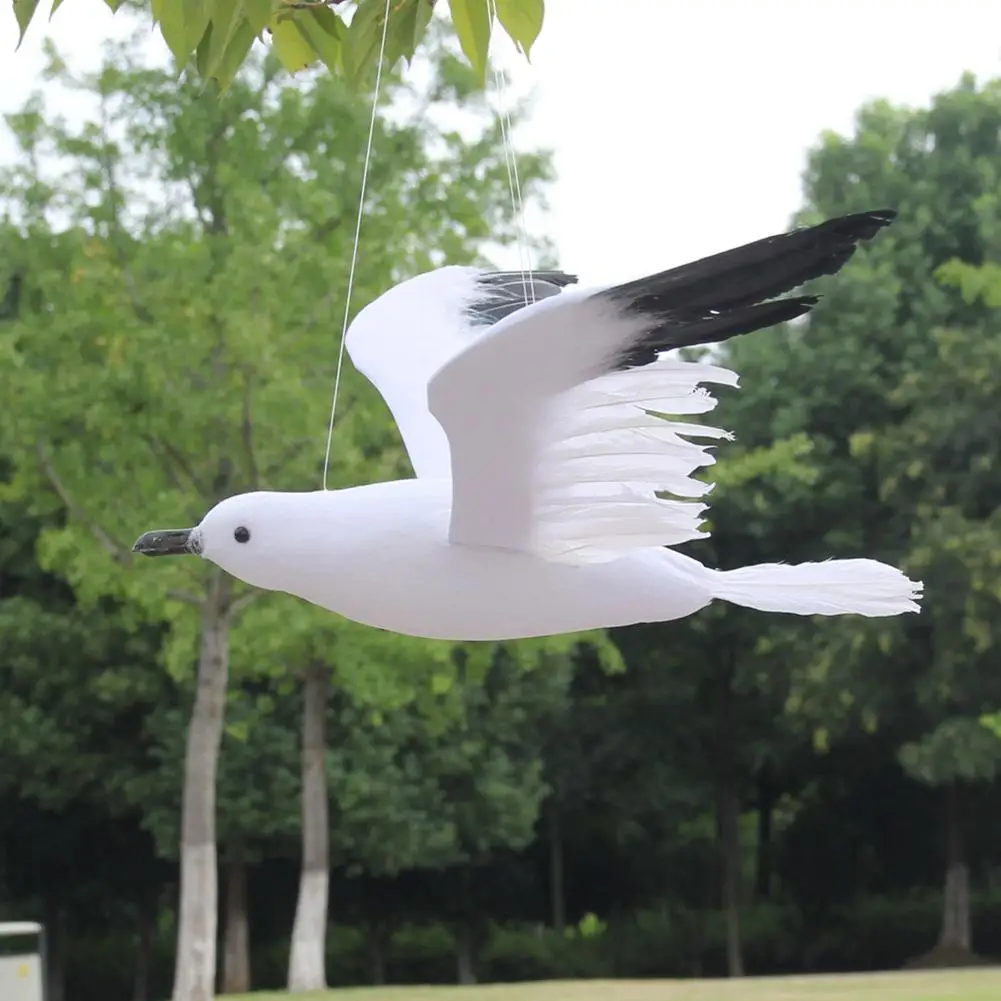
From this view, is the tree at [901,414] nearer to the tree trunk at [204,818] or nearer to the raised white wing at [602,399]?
the tree trunk at [204,818]

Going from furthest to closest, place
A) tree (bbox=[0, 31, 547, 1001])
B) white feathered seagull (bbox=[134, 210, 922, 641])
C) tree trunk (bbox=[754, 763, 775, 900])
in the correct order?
tree trunk (bbox=[754, 763, 775, 900]), tree (bbox=[0, 31, 547, 1001]), white feathered seagull (bbox=[134, 210, 922, 641])

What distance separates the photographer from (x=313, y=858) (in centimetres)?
980

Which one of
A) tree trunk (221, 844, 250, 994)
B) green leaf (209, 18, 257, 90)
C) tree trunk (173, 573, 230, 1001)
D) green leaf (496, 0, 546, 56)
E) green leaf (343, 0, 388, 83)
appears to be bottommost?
tree trunk (221, 844, 250, 994)

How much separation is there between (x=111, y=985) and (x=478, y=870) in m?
3.75

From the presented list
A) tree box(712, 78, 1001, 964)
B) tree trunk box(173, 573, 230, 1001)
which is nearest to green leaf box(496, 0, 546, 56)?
tree trunk box(173, 573, 230, 1001)

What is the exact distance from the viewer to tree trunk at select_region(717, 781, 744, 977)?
14.9m

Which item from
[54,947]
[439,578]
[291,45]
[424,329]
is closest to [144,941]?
[54,947]

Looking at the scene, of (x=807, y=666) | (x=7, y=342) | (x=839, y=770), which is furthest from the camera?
(x=839, y=770)

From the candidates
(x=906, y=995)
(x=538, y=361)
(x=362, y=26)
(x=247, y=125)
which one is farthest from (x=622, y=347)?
(x=906, y=995)

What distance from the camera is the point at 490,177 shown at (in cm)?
780

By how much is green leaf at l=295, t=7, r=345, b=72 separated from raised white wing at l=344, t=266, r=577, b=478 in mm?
316

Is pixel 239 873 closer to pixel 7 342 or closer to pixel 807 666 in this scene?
pixel 807 666

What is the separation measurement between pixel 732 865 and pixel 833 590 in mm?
13966

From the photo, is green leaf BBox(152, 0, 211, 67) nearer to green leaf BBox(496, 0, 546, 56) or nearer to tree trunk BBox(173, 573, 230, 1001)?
green leaf BBox(496, 0, 546, 56)
